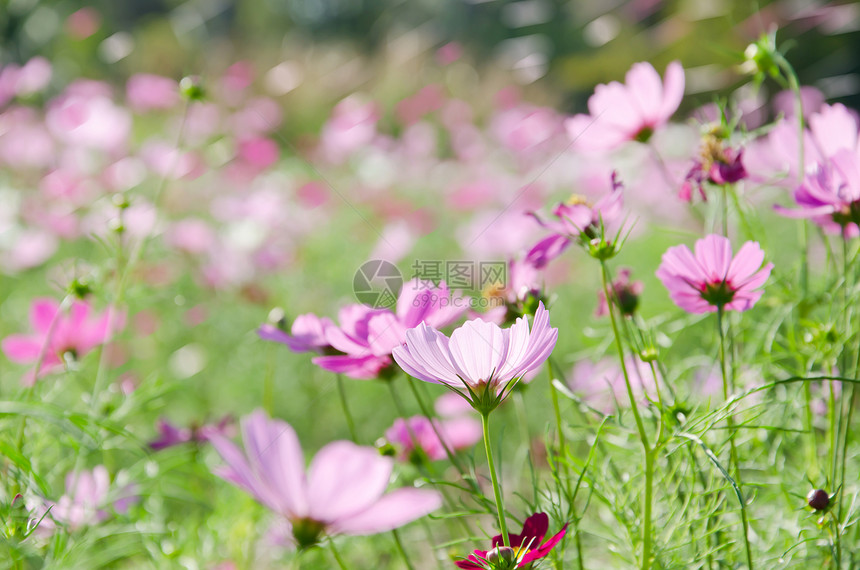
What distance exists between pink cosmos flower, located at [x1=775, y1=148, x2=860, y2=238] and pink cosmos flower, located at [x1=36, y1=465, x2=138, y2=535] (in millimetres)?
479

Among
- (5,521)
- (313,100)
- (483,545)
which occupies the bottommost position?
(313,100)

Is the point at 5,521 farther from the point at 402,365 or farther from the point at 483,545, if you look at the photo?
the point at 483,545

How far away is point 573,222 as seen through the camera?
16.2 inches

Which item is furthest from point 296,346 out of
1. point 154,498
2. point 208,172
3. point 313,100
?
point 313,100

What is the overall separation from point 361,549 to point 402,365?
561 millimetres

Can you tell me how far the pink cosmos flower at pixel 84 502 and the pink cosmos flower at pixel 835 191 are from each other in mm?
479

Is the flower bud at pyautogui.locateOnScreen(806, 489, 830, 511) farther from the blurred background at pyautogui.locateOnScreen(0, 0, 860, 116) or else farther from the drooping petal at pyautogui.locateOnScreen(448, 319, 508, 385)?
the blurred background at pyautogui.locateOnScreen(0, 0, 860, 116)

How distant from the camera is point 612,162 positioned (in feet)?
7.07

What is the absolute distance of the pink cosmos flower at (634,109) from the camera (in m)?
0.52

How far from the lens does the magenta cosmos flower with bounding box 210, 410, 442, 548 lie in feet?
1.04

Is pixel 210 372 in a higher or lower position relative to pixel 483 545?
lower

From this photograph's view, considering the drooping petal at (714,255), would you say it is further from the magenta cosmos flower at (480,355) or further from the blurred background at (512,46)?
the blurred background at (512,46)

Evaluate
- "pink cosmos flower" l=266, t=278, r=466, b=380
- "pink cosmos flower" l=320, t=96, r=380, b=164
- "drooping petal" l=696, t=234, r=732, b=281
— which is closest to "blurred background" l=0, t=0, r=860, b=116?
"pink cosmos flower" l=320, t=96, r=380, b=164

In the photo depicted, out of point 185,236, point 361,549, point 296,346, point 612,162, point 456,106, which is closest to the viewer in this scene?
point 296,346
